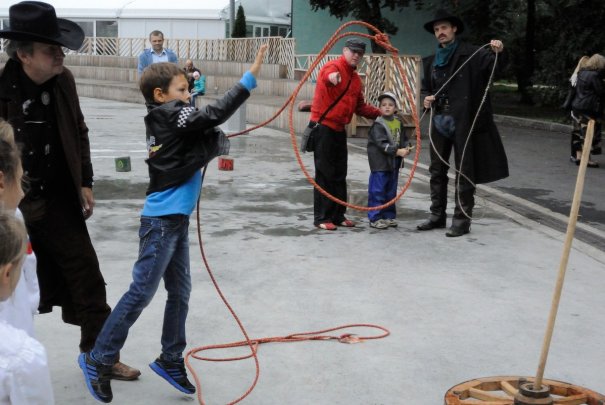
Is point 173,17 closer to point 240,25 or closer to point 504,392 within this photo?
point 240,25

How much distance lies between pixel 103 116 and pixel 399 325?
1683 cm

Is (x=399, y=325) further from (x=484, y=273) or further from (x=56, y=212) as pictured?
(x=56, y=212)

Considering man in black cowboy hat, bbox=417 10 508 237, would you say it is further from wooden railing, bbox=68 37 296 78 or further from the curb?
wooden railing, bbox=68 37 296 78

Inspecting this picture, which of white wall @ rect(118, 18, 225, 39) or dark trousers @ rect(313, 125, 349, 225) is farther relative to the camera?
white wall @ rect(118, 18, 225, 39)

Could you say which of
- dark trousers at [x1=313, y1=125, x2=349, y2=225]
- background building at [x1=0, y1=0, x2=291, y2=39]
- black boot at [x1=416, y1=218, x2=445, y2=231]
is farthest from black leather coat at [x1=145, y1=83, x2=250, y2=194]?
background building at [x1=0, y1=0, x2=291, y2=39]

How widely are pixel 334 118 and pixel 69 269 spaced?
4546 mm

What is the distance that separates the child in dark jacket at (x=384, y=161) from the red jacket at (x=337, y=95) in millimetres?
314

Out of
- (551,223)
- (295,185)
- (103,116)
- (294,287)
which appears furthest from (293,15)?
(294,287)

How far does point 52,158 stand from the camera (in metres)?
4.56

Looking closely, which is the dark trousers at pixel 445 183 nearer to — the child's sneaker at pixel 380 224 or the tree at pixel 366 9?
the child's sneaker at pixel 380 224

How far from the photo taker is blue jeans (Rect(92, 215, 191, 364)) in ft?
14.7

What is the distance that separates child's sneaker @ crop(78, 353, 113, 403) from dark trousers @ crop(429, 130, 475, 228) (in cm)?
473

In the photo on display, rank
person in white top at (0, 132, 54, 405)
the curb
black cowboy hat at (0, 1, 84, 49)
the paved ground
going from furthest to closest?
1. the curb
2. the paved ground
3. black cowboy hat at (0, 1, 84, 49)
4. person in white top at (0, 132, 54, 405)

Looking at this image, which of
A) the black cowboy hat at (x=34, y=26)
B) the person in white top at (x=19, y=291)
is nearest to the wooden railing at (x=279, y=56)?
the black cowboy hat at (x=34, y=26)
